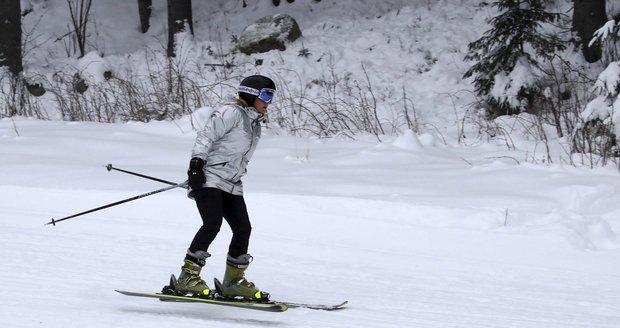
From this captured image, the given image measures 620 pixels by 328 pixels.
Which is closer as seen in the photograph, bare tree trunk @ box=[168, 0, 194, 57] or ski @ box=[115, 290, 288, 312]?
ski @ box=[115, 290, 288, 312]

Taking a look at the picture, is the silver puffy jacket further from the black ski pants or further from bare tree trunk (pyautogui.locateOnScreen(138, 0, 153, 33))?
bare tree trunk (pyautogui.locateOnScreen(138, 0, 153, 33))

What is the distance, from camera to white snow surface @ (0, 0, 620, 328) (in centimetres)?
524

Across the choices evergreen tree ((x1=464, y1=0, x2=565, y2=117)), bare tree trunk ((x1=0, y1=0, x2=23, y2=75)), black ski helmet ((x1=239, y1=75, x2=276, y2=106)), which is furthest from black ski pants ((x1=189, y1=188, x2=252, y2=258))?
bare tree trunk ((x1=0, y1=0, x2=23, y2=75))

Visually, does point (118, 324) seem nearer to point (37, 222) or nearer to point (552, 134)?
point (37, 222)

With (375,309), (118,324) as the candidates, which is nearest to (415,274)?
(375,309)

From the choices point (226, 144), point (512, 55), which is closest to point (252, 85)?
point (226, 144)

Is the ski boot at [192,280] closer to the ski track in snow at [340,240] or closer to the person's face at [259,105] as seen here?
the ski track in snow at [340,240]

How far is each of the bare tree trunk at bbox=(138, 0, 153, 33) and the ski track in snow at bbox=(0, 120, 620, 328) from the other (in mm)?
12915

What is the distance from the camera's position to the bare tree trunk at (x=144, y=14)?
2239 cm

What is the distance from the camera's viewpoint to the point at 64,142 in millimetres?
10148

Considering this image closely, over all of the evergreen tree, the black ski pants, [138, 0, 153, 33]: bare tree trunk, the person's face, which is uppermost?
[138, 0, 153, 33]: bare tree trunk

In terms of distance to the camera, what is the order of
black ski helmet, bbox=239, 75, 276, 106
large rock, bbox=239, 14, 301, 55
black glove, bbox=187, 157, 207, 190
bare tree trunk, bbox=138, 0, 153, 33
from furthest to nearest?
bare tree trunk, bbox=138, 0, 153, 33
large rock, bbox=239, 14, 301, 55
black ski helmet, bbox=239, 75, 276, 106
black glove, bbox=187, 157, 207, 190

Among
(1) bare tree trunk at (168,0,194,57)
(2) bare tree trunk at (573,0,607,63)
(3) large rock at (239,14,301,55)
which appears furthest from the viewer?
(1) bare tree trunk at (168,0,194,57)

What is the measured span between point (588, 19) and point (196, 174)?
40.6 ft
